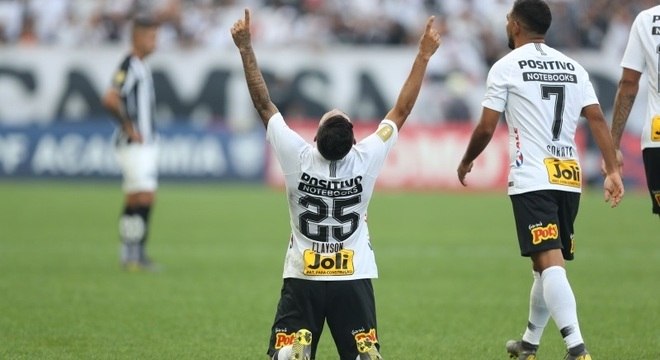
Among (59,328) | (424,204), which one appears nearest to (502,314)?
(59,328)

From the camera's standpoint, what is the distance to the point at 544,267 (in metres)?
7.71

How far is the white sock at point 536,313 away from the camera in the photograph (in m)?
8.04

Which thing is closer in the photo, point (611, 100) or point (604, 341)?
point (604, 341)

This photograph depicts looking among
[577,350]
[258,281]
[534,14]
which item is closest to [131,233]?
[258,281]

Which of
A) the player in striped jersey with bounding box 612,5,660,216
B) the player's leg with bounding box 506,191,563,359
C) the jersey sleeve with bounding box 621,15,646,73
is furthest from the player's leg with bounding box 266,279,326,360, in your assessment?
the jersey sleeve with bounding box 621,15,646,73

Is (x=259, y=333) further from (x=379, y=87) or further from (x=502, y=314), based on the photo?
(x=379, y=87)

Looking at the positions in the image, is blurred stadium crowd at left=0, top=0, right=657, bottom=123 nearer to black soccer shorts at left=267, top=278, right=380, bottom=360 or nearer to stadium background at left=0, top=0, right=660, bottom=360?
stadium background at left=0, top=0, right=660, bottom=360

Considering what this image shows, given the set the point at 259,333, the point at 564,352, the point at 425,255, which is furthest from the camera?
the point at 425,255

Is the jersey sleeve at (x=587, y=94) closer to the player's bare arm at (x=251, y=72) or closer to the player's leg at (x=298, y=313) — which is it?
the player's bare arm at (x=251, y=72)

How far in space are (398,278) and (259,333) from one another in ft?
13.1

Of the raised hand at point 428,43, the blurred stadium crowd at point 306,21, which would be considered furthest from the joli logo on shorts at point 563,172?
the blurred stadium crowd at point 306,21

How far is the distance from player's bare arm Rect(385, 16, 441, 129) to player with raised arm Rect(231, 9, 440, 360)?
11.4 inches

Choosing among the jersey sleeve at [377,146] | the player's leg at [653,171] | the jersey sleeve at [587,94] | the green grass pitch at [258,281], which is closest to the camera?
the jersey sleeve at [377,146]

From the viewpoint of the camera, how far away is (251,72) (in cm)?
757
